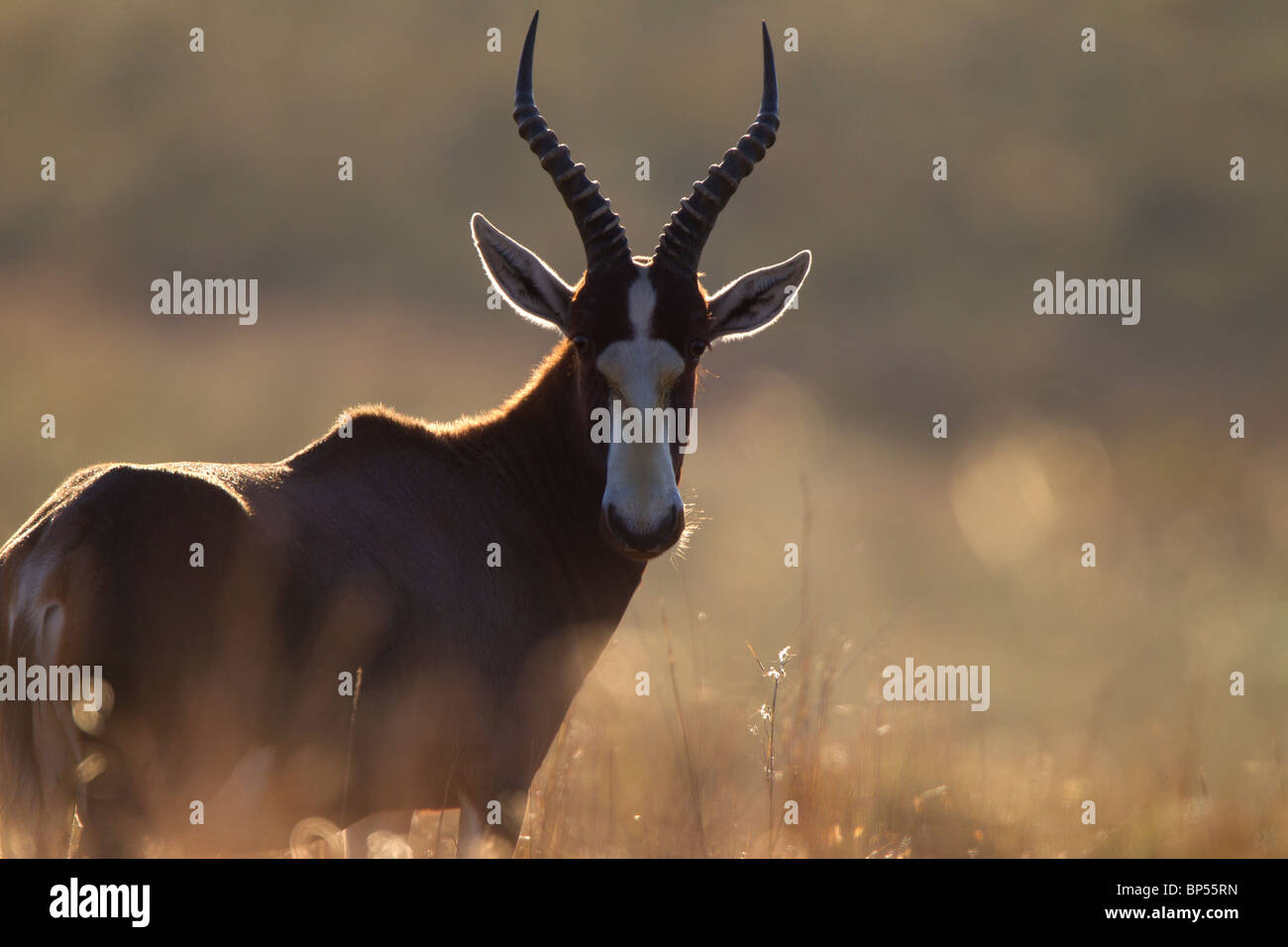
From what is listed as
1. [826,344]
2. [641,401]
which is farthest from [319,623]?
[826,344]

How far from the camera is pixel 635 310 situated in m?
10.4

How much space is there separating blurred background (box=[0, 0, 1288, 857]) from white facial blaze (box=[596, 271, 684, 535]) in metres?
1.31

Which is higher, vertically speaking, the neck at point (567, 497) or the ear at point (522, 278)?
the ear at point (522, 278)

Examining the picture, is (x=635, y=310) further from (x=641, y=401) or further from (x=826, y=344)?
(x=826, y=344)

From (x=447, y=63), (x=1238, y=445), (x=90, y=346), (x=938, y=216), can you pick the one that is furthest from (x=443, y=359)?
(x=447, y=63)

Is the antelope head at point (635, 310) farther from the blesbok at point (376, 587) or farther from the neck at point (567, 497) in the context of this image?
the neck at point (567, 497)

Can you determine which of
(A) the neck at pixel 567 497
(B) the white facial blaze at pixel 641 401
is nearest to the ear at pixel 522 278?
(A) the neck at pixel 567 497

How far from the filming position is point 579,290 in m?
10.7

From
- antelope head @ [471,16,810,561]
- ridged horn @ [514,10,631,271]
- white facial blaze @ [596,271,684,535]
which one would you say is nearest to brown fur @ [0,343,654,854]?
antelope head @ [471,16,810,561]

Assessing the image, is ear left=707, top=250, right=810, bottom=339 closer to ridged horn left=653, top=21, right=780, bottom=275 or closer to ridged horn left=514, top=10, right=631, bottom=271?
ridged horn left=653, top=21, right=780, bottom=275

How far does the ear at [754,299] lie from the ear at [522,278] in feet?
3.37

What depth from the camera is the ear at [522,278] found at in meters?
10.9

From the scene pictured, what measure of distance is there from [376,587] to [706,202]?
367 cm

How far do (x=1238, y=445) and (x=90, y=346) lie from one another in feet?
123
